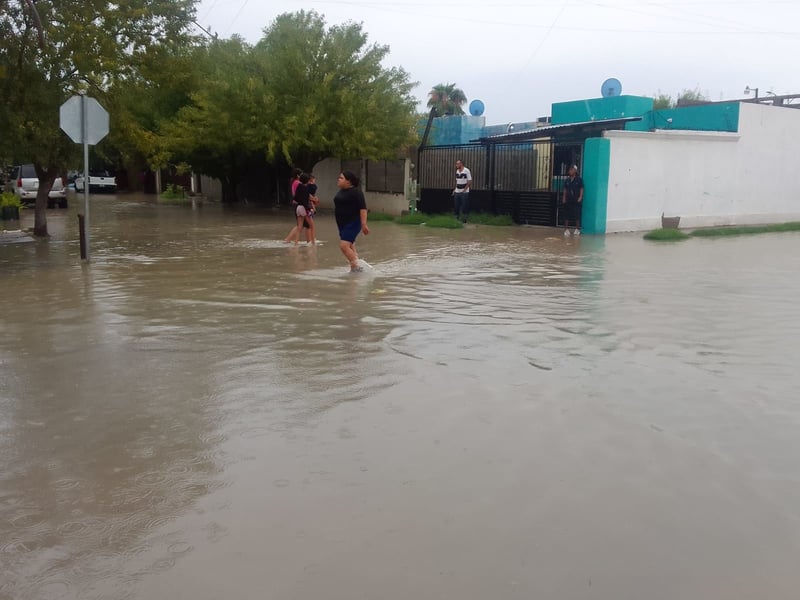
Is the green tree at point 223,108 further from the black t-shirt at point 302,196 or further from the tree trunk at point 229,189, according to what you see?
the black t-shirt at point 302,196

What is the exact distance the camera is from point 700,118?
82.8 feet

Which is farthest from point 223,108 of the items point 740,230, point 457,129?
point 740,230

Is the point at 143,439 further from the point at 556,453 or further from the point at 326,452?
the point at 556,453

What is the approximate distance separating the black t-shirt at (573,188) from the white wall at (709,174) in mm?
839

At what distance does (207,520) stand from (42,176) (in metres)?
16.2

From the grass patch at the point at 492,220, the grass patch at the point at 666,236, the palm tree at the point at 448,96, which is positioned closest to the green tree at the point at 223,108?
the grass patch at the point at 492,220

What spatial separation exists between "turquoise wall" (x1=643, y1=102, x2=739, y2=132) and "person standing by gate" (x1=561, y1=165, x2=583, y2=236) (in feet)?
20.9

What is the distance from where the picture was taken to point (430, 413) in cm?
559

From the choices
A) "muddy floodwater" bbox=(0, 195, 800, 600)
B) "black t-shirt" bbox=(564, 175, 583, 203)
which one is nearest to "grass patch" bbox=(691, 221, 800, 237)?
"black t-shirt" bbox=(564, 175, 583, 203)

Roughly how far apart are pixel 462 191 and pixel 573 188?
136 inches

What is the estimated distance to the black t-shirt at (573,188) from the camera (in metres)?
20.4

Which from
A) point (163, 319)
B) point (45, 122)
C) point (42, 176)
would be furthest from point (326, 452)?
point (42, 176)

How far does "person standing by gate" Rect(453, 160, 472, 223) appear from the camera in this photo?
22250mm

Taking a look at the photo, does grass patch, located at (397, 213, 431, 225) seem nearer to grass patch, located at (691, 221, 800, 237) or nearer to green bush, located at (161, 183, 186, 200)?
grass patch, located at (691, 221, 800, 237)
